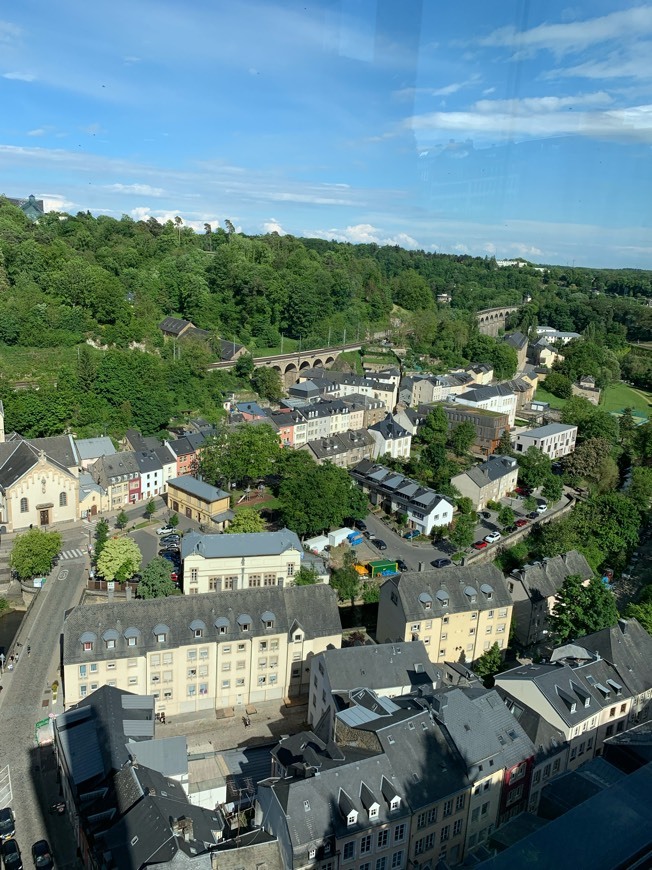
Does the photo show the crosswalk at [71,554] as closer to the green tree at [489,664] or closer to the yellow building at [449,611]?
the yellow building at [449,611]

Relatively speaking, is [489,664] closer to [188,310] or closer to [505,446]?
[505,446]

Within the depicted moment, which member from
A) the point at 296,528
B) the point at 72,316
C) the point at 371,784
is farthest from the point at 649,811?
the point at 72,316

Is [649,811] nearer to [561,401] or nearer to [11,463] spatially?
[11,463]

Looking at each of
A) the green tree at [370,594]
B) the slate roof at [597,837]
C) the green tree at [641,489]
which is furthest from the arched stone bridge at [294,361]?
the slate roof at [597,837]

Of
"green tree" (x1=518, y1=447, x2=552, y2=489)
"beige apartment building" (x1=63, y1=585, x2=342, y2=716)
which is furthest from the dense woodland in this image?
"beige apartment building" (x1=63, y1=585, x2=342, y2=716)

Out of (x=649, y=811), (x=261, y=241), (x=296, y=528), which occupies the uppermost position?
(x=261, y=241)

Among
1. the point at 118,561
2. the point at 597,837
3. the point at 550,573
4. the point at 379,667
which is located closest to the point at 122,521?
the point at 118,561

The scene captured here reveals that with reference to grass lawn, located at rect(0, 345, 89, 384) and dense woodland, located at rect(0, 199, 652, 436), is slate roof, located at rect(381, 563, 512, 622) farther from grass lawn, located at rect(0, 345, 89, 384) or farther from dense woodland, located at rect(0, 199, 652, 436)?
grass lawn, located at rect(0, 345, 89, 384)
